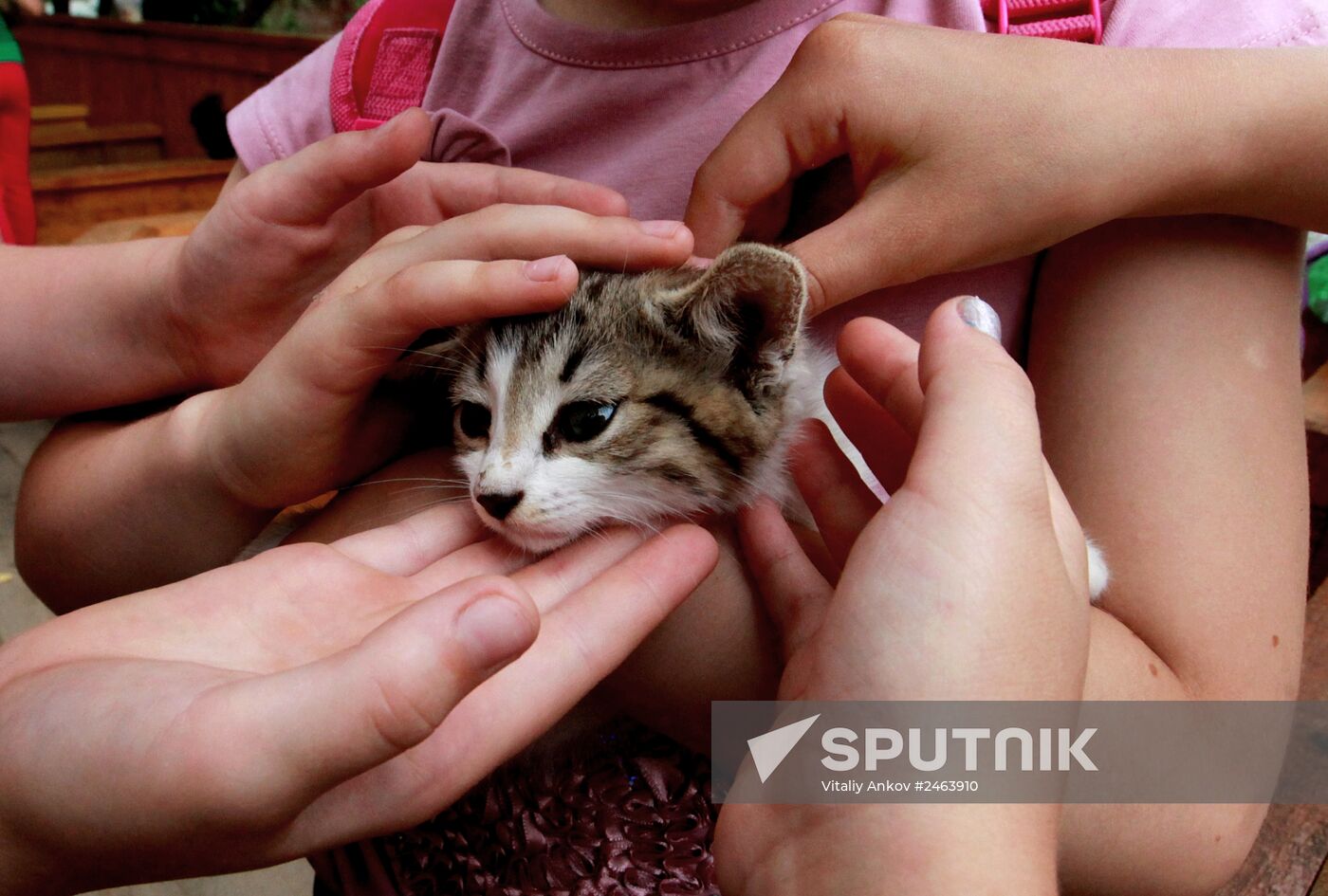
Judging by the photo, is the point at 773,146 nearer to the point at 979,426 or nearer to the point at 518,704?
the point at 979,426

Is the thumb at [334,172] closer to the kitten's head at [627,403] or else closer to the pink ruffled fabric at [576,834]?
the kitten's head at [627,403]

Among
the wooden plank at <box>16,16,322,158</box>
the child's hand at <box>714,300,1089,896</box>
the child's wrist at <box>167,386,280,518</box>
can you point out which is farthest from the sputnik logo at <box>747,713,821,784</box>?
the wooden plank at <box>16,16,322,158</box>

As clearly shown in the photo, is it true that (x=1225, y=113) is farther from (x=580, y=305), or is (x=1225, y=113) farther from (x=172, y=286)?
(x=172, y=286)

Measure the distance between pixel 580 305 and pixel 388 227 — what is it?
0.43 metres

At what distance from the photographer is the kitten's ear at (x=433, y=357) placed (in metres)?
1.24

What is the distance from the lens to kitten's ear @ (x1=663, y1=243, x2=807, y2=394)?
967mm

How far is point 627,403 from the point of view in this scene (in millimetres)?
1128

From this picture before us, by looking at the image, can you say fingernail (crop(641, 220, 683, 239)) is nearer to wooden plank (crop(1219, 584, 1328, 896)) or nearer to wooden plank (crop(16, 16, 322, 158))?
wooden plank (crop(1219, 584, 1328, 896))

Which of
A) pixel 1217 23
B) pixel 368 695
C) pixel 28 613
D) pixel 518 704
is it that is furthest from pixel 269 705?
pixel 28 613

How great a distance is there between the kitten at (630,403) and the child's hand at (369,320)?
0.26ft

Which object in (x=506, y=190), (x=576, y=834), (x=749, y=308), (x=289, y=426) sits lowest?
(x=576, y=834)

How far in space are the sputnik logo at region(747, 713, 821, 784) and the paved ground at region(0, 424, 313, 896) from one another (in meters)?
1.53

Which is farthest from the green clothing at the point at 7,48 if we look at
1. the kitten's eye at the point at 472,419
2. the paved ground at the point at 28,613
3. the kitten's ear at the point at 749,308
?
the kitten's ear at the point at 749,308

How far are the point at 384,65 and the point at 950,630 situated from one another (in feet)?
4.29
